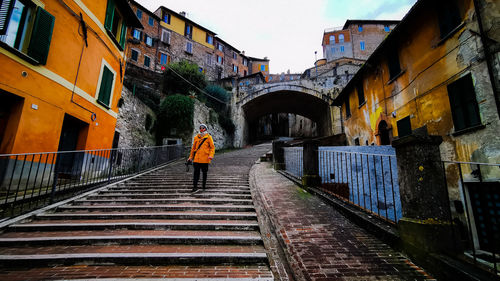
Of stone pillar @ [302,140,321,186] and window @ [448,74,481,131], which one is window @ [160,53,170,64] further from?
window @ [448,74,481,131]

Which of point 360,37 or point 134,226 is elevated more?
point 360,37

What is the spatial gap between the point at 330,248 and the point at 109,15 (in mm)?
11290

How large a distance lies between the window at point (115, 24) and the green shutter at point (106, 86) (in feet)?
5.59

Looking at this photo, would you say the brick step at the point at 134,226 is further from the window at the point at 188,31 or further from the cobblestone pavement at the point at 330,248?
the window at the point at 188,31

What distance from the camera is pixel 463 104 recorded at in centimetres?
546

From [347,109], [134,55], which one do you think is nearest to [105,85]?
[347,109]

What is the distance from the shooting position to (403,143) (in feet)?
9.20

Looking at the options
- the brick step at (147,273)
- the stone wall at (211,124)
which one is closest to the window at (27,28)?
the brick step at (147,273)

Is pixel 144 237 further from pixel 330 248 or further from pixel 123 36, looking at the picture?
pixel 123 36

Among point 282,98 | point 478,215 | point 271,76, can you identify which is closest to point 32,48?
point 478,215

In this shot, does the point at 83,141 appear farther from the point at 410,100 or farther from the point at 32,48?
the point at 410,100

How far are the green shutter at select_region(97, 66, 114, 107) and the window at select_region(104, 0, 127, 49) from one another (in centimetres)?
170

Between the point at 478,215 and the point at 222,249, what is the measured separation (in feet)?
22.0

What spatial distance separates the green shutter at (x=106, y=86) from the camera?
812cm
